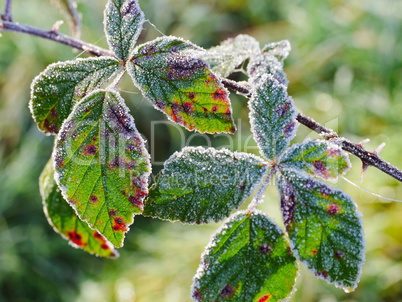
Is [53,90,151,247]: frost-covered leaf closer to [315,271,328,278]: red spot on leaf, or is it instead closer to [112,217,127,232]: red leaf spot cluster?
[112,217,127,232]: red leaf spot cluster

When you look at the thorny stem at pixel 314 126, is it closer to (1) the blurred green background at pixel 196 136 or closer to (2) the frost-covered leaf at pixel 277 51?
(2) the frost-covered leaf at pixel 277 51

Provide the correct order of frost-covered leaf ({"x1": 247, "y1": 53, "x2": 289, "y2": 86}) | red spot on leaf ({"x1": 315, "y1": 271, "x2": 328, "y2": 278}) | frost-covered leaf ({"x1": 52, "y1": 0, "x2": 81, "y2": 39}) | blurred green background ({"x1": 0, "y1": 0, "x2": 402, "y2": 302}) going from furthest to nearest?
blurred green background ({"x1": 0, "y1": 0, "x2": 402, "y2": 302})
frost-covered leaf ({"x1": 52, "y1": 0, "x2": 81, "y2": 39})
frost-covered leaf ({"x1": 247, "y1": 53, "x2": 289, "y2": 86})
red spot on leaf ({"x1": 315, "y1": 271, "x2": 328, "y2": 278})

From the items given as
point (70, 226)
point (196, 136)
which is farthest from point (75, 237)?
point (196, 136)

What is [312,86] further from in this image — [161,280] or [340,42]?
[161,280]

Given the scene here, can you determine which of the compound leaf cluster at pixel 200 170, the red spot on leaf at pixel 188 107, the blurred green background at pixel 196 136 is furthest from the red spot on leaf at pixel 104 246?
the blurred green background at pixel 196 136

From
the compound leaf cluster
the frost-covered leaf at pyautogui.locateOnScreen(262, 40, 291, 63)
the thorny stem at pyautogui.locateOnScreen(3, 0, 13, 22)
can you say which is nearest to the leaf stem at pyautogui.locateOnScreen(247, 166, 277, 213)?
the compound leaf cluster
